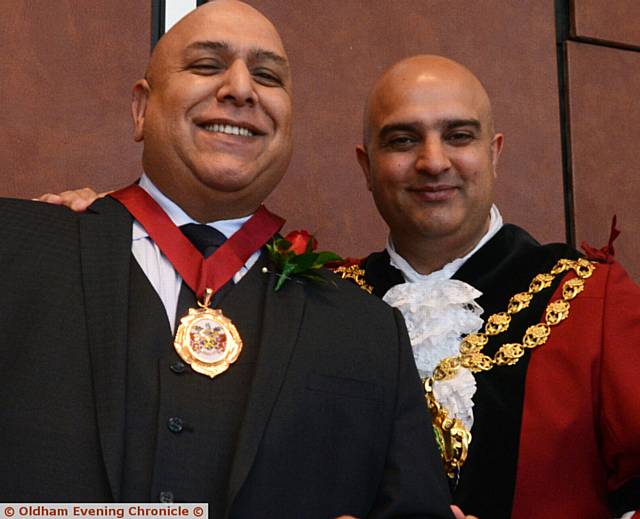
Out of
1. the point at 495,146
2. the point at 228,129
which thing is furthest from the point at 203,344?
the point at 495,146

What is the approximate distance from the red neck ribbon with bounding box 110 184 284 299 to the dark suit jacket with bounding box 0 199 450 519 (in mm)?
38

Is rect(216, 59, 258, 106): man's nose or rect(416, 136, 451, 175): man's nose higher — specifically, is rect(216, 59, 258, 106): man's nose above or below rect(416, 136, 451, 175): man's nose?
above

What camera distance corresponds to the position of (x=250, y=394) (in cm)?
124

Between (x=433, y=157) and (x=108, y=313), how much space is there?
751mm

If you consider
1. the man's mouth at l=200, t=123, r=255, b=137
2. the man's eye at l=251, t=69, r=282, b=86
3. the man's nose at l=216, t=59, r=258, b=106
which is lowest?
the man's mouth at l=200, t=123, r=255, b=137

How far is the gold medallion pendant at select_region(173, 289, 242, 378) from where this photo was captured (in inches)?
49.6

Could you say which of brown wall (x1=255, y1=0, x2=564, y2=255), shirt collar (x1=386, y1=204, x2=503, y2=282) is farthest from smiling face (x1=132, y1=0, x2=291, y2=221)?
brown wall (x1=255, y1=0, x2=564, y2=255)

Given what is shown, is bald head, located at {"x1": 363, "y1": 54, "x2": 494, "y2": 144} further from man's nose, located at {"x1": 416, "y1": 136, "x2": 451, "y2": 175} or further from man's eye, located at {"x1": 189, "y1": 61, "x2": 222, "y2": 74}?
man's eye, located at {"x1": 189, "y1": 61, "x2": 222, "y2": 74}

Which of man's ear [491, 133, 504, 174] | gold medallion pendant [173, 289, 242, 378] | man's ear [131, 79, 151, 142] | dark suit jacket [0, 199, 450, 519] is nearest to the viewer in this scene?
dark suit jacket [0, 199, 450, 519]

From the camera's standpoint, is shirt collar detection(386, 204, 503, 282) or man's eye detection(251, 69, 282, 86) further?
shirt collar detection(386, 204, 503, 282)

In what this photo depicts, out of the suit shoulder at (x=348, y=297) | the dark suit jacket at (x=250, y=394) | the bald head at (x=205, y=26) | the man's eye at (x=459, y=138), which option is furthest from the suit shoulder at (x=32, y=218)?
the man's eye at (x=459, y=138)

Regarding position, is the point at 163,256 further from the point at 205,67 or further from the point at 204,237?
the point at 205,67

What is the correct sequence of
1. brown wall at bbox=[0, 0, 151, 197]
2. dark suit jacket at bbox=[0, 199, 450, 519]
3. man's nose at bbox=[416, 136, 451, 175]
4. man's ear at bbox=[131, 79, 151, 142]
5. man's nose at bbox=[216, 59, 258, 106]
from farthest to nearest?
brown wall at bbox=[0, 0, 151, 197] < man's nose at bbox=[416, 136, 451, 175] < man's ear at bbox=[131, 79, 151, 142] < man's nose at bbox=[216, 59, 258, 106] < dark suit jacket at bbox=[0, 199, 450, 519]

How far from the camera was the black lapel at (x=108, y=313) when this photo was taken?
114 centimetres
